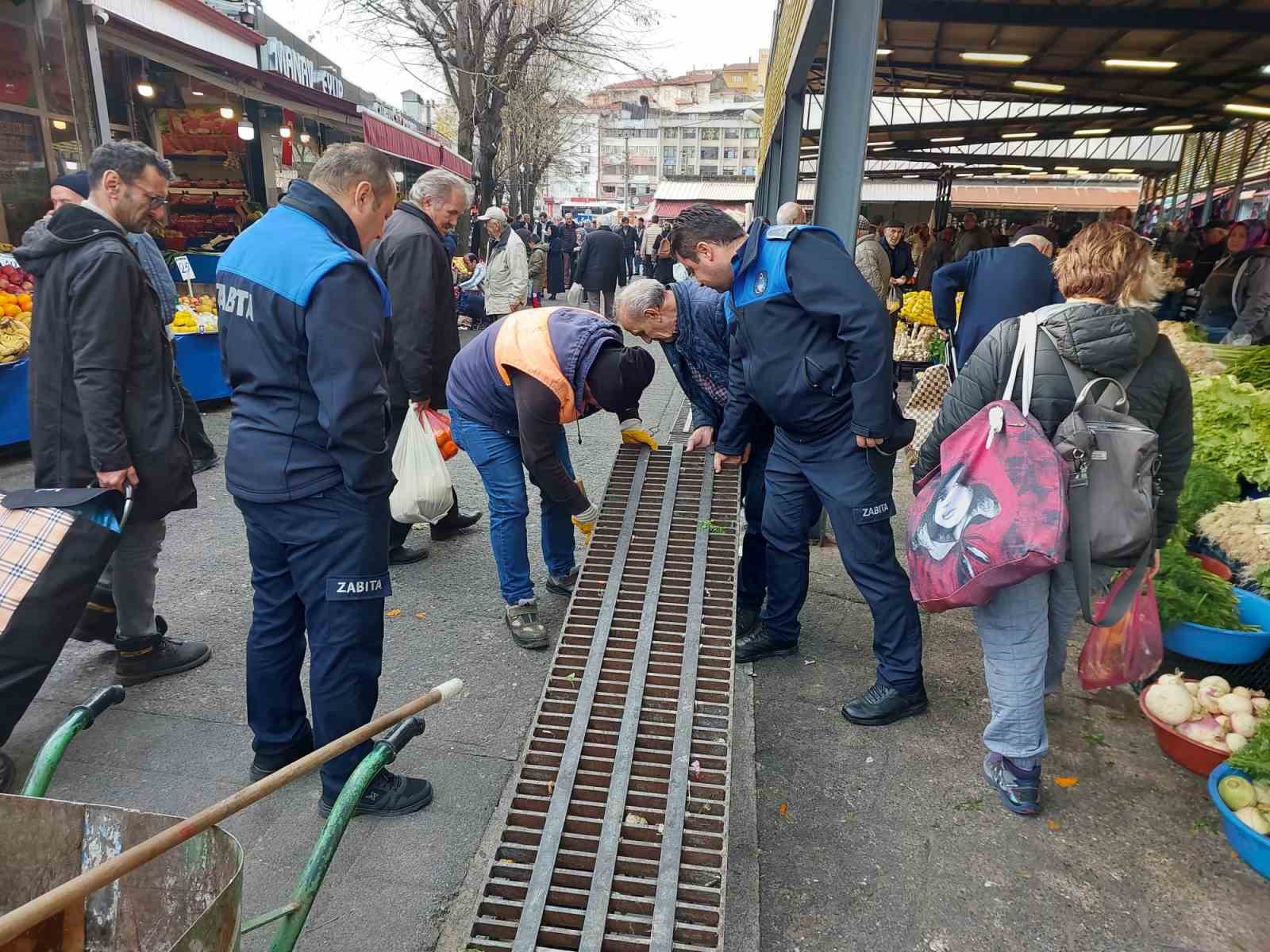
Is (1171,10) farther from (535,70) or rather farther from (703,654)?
(535,70)

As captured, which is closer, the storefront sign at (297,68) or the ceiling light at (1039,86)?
the ceiling light at (1039,86)

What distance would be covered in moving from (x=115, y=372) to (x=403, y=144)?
15488 millimetres

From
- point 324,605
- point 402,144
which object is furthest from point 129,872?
point 402,144

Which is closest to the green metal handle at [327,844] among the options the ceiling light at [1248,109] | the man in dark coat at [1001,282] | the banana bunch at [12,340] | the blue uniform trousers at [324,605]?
the blue uniform trousers at [324,605]

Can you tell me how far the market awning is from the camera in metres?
14.8

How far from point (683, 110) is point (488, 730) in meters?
110

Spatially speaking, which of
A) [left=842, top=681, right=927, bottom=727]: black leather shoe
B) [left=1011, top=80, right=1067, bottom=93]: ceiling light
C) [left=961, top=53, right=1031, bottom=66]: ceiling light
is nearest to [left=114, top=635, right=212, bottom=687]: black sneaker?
[left=842, top=681, right=927, bottom=727]: black leather shoe

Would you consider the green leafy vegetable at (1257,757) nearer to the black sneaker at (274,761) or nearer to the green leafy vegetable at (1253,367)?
the black sneaker at (274,761)

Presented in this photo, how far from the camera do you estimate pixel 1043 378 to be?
8.32 ft

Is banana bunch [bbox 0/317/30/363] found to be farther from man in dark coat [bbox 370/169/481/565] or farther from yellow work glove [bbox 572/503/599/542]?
yellow work glove [bbox 572/503/599/542]

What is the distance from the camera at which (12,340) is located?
595 cm

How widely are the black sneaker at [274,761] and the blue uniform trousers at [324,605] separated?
0.19 m

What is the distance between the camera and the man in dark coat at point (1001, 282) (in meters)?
4.50

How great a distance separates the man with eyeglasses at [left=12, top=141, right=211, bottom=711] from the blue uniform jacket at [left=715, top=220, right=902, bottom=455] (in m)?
2.27
